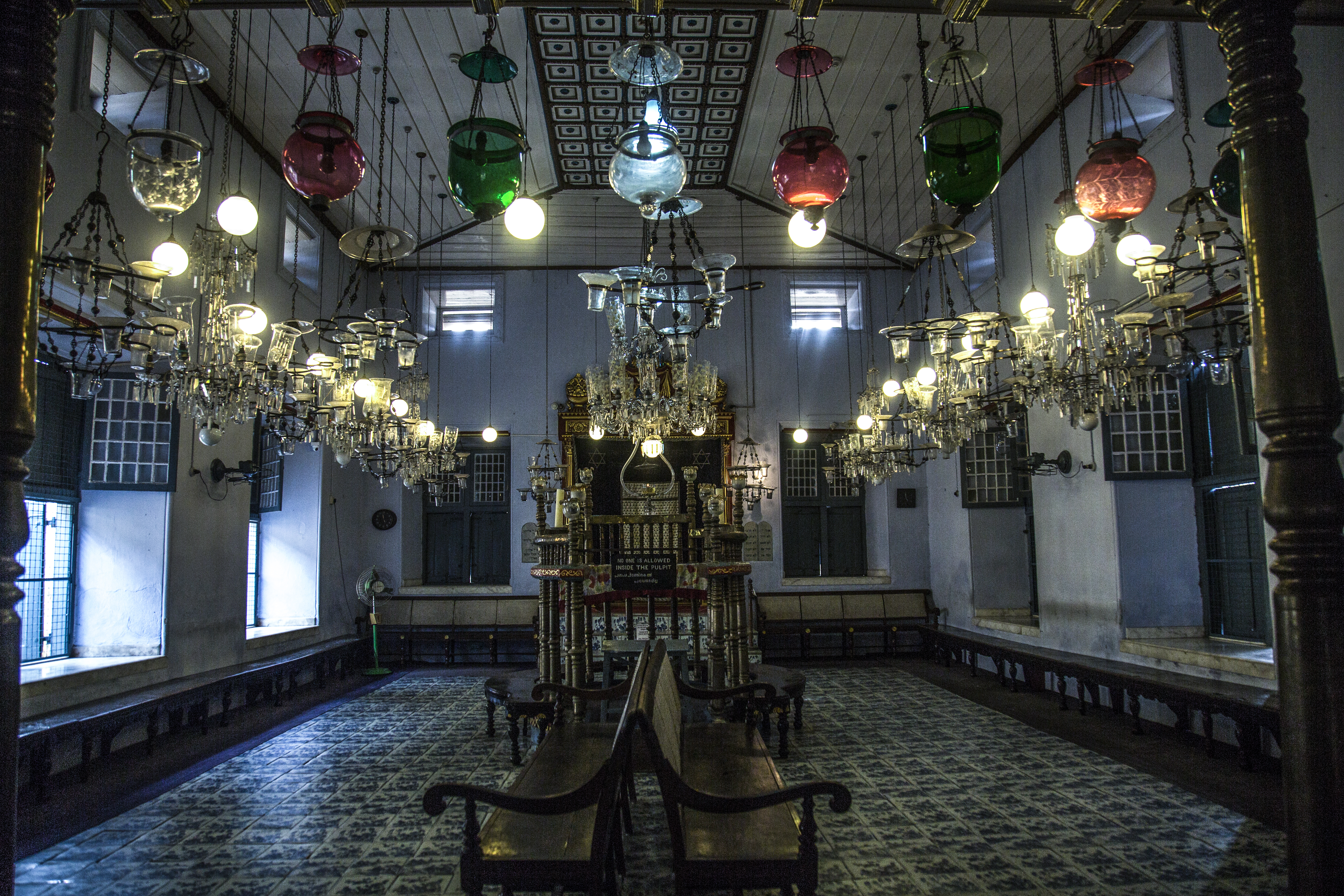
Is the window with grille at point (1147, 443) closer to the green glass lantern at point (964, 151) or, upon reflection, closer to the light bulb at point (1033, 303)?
the light bulb at point (1033, 303)

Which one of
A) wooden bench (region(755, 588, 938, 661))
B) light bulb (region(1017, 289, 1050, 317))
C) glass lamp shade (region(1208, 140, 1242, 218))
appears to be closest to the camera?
glass lamp shade (region(1208, 140, 1242, 218))

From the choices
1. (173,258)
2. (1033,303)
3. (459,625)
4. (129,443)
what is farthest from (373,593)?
(1033,303)

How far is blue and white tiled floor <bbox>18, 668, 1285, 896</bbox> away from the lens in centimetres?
361

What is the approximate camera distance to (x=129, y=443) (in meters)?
7.21

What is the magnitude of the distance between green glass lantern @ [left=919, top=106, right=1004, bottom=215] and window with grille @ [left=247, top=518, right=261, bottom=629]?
33.0ft

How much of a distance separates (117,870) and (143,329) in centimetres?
288

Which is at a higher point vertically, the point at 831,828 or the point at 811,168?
the point at 811,168

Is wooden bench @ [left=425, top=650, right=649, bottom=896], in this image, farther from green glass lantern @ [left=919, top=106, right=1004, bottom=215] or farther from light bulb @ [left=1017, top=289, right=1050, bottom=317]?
light bulb @ [left=1017, top=289, right=1050, bottom=317]

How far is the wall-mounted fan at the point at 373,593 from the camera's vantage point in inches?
404

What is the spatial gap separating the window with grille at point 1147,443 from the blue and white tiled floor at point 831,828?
9.03 feet

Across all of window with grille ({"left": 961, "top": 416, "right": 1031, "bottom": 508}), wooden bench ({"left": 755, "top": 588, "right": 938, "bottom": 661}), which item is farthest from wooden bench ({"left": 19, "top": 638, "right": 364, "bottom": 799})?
window with grille ({"left": 961, "top": 416, "right": 1031, "bottom": 508})

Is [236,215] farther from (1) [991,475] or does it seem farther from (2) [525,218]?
(1) [991,475]

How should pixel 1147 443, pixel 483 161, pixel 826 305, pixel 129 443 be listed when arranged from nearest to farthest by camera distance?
pixel 483 161, pixel 129 443, pixel 1147 443, pixel 826 305

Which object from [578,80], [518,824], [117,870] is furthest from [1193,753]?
[578,80]
